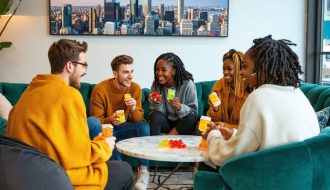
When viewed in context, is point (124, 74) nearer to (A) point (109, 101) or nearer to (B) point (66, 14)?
(A) point (109, 101)

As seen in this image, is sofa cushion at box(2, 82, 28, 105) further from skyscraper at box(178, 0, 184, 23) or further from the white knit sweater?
the white knit sweater

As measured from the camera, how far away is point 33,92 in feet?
6.06

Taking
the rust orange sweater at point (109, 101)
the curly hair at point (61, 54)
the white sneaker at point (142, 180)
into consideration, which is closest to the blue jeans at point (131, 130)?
the rust orange sweater at point (109, 101)

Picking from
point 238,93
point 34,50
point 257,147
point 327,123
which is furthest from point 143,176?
point 34,50

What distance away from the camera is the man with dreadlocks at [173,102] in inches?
141

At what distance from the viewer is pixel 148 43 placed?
4.68 metres

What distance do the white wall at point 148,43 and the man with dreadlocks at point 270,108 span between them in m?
2.81

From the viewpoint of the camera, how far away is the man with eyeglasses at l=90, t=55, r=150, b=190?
3521 mm

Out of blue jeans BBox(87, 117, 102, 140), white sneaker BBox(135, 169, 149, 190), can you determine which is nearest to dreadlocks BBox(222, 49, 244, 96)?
white sneaker BBox(135, 169, 149, 190)

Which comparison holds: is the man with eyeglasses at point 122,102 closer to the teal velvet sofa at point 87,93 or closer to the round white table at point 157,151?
the teal velvet sofa at point 87,93

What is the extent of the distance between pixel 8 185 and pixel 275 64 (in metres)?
1.16

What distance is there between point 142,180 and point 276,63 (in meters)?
1.64

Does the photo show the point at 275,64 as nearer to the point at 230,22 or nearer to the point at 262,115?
the point at 262,115

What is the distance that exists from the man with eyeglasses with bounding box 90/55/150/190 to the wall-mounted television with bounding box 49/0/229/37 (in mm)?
1022
